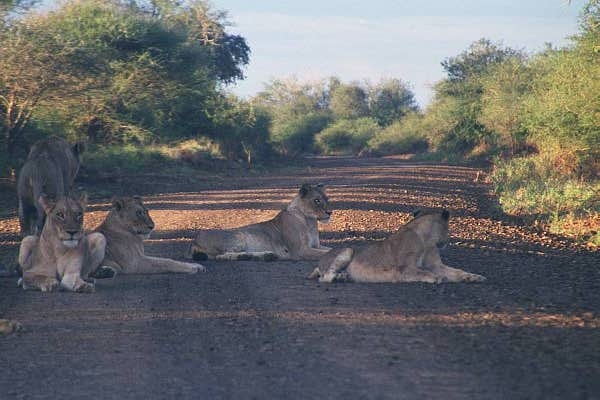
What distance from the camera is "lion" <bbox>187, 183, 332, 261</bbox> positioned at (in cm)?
1148

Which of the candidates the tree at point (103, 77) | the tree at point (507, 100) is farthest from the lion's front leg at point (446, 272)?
the tree at point (507, 100)

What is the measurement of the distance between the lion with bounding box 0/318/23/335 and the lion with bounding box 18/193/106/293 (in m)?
1.71

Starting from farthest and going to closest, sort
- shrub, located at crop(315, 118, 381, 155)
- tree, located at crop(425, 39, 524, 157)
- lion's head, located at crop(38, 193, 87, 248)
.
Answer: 1. shrub, located at crop(315, 118, 381, 155)
2. tree, located at crop(425, 39, 524, 157)
3. lion's head, located at crop(38, 193, 87, 248)

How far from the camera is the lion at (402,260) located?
9.35 metres

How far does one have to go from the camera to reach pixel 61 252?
9031mm

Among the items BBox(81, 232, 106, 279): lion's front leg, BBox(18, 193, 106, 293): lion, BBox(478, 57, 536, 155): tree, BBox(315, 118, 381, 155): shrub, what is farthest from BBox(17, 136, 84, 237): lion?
BBox(315, 118, 381, 155): shrub

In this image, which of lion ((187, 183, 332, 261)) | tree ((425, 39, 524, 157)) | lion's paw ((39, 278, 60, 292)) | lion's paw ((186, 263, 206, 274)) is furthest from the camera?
tree ((425, 39, 524, 157))

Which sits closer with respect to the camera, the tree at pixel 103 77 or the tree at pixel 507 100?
the tree at pixel 103 77

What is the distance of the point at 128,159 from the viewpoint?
31.1 metres

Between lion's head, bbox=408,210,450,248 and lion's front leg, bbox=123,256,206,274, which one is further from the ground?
lion's head, bbox=408,210,450,248

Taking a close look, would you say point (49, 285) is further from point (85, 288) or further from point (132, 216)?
point (132, 216)

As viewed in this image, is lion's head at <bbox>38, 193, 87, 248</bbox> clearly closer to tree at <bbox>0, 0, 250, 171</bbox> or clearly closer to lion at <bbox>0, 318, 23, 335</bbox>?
lion at <bbox>0, 318, 23, 335</bbox>

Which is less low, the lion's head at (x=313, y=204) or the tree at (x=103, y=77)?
the tree at (x=103, y=77)

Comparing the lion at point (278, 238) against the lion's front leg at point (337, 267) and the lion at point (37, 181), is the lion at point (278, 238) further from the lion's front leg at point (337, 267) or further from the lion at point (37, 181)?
the lion at point (37, 181)
